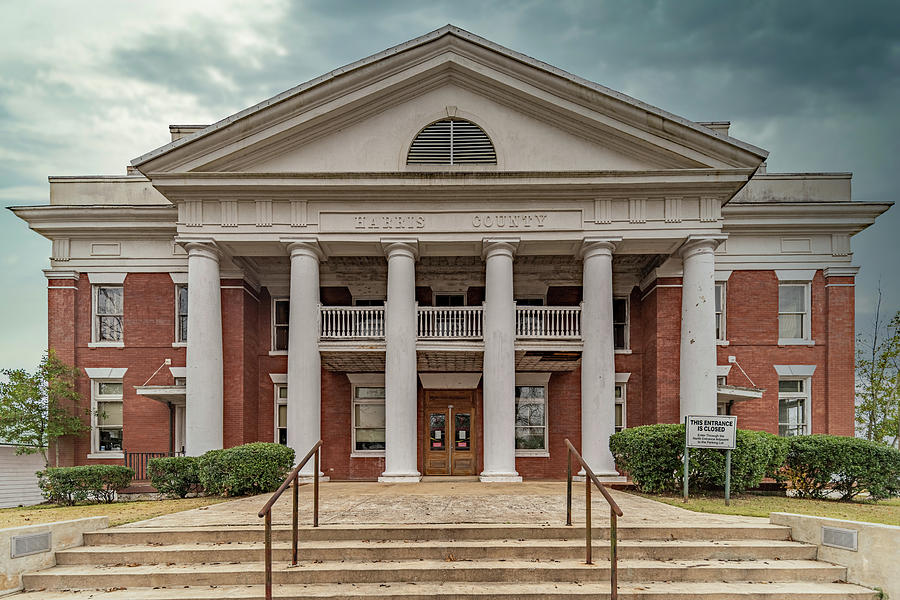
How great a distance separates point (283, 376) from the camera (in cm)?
2156

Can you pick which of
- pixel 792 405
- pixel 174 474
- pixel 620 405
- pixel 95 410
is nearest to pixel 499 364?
pixel 620 405

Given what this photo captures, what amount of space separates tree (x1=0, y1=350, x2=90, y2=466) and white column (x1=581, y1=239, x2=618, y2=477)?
15.2 m

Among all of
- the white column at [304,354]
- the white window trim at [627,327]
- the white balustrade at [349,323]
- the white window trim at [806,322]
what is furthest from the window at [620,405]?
the white column at [304,354]

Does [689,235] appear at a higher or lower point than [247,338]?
higher

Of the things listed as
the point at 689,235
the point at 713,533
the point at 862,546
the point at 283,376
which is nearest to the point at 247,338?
the point at 283,376

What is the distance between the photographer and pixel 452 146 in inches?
707

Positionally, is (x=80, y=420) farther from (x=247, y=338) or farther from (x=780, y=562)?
(x=780, y=562)

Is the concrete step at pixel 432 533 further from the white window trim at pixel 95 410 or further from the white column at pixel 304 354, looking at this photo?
the white window trim at pixel 95 410

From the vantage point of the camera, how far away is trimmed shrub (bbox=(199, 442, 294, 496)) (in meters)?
14.5

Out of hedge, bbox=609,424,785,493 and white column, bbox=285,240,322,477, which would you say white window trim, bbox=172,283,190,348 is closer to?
white column, bbox=285,240,322,477

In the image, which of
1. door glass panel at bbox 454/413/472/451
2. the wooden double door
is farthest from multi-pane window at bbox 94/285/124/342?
door glass panel at bbox 454/413/472/451

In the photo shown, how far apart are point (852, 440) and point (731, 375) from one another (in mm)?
6744

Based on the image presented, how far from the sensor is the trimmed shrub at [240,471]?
47.7ft

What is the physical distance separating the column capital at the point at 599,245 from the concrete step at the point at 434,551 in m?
9.58
